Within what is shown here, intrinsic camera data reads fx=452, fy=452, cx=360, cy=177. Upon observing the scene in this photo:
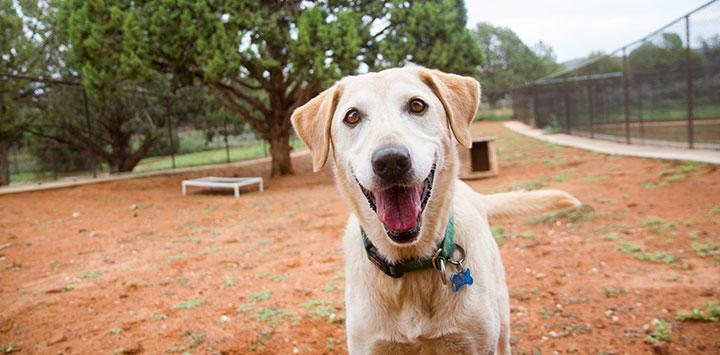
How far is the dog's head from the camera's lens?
200 centimetres

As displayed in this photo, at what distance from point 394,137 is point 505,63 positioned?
2187 inches

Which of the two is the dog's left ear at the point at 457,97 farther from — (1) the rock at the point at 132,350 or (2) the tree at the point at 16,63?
(2) the tree at the point at 16,63

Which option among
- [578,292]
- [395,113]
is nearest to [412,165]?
[395,113]

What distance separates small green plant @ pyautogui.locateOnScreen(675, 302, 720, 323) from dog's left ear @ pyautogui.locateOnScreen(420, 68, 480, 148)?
204 cm

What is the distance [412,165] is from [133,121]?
17.4 metres

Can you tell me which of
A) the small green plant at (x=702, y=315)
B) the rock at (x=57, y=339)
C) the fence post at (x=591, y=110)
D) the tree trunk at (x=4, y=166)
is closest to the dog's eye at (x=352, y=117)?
the small green plant at (x=702, y=315)

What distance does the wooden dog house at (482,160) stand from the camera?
405 inches

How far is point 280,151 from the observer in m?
13.7

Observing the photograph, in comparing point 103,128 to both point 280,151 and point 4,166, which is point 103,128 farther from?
point 280,151

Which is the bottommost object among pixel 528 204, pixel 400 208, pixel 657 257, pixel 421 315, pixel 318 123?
pixel 657 257

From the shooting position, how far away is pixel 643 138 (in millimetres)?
12023

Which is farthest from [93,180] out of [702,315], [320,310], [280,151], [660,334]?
[702,315]

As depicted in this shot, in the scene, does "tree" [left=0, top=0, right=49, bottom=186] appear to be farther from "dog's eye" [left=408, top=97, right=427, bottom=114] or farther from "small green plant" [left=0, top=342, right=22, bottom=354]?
"dog's eye" [left=408, top=97, right=427, bottom=114]

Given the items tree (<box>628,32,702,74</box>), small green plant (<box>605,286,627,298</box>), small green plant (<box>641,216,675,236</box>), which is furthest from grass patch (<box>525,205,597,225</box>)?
tree (<box>628,32,702,74</box>)
